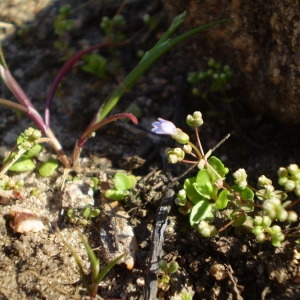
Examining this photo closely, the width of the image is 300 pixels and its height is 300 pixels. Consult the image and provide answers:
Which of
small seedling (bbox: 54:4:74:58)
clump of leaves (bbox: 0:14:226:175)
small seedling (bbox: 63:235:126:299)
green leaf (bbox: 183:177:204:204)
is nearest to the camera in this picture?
small seedling (bbox: 63:235:126:299)

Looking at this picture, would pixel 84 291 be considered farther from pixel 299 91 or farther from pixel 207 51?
→ pixel 207 51

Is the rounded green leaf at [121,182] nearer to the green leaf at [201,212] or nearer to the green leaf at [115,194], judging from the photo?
the green leaf at [115,194]

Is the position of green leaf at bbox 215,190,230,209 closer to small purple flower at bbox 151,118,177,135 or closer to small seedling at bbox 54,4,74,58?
small purple flower at bbox 151,118,177,135

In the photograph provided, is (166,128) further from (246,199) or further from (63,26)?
(63,26)

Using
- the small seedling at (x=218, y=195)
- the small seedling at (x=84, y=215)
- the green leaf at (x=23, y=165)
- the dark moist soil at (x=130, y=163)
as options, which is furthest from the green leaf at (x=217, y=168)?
the green leaf at (x=23, y=165)

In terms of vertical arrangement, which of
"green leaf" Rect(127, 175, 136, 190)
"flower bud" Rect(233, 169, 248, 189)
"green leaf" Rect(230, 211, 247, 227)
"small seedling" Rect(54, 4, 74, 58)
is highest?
"small seedling" Rect(54, 4, 74, 58)

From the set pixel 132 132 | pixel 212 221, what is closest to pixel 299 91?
pixel 212 221

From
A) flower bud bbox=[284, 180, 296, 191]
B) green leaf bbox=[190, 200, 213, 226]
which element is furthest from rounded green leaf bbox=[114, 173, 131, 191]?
flower bud bbox=[284, 180, 296, 191]

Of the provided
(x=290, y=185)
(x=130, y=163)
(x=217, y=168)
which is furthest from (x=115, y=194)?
(x=290, y=185)
